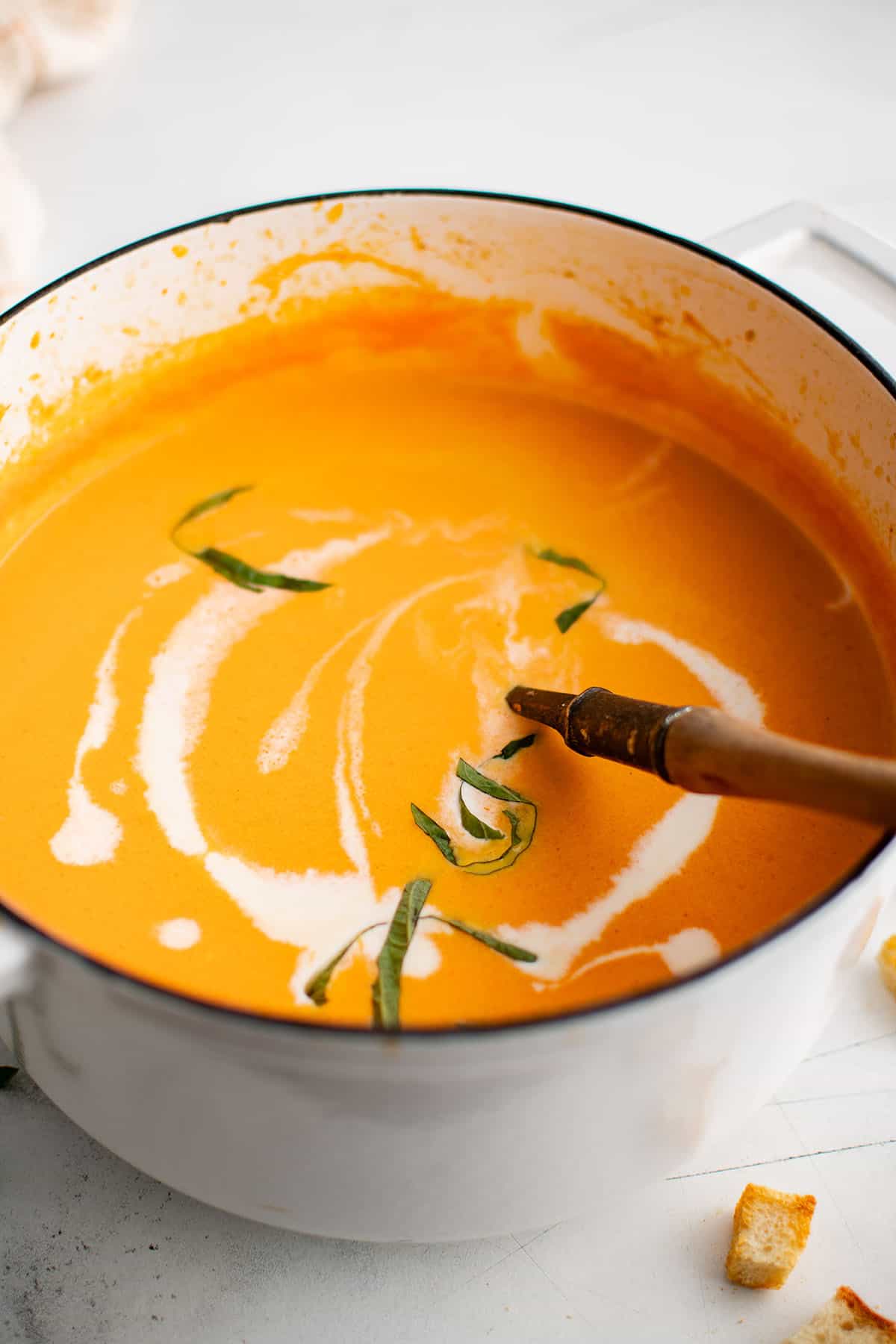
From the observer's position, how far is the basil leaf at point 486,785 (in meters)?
1.26

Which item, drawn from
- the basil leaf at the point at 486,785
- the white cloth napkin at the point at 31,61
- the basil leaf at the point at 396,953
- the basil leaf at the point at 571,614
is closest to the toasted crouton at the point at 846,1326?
the basil leaf at the point at 396,953

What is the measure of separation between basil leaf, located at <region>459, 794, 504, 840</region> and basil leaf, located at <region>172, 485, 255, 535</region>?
1.90 ft

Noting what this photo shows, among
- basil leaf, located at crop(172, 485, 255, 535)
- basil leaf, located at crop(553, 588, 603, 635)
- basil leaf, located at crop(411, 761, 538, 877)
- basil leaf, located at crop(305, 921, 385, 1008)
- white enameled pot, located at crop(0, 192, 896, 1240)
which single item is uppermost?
basil leaf, located at crop(172, 485, 255, 535)

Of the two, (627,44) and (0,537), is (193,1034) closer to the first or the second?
(0,537)

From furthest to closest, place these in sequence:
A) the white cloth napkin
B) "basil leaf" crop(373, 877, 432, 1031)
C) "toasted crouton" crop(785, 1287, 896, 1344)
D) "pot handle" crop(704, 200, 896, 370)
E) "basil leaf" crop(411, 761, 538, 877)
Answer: the white cloth napkin → "pot handle" crop(704, 200, 896, 370) → "basil leaf" crop(411, 761, 538, 877) → "basil leaf" crop(373, 877, 432, 1031) → "toasted crouton" crop(785, 1287, 896, 1344)

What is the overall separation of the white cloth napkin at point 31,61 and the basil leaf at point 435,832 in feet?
3.45

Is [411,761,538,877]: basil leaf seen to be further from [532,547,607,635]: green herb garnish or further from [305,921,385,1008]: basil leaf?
[532,547,607,635]: green herb garnish

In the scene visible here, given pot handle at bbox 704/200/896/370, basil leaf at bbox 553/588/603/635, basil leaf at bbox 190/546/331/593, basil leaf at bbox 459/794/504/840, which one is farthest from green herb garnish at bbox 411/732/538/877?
pot handle at bbox 704/200/896/370

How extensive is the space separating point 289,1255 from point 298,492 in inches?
36.2

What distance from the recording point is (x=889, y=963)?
1.15 metres

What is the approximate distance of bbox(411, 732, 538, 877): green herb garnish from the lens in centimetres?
122

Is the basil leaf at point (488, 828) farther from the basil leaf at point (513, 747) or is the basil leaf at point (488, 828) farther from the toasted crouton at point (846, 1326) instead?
the toasted crouton at point (846, 1326)

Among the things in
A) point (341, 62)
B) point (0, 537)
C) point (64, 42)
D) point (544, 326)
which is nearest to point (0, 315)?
point (0, 537)

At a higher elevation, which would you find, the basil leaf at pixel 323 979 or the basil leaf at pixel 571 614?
the basil leaf at pixel 571 614
